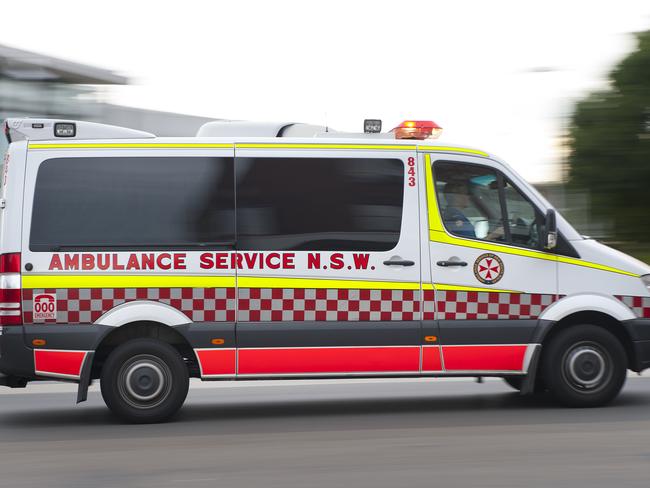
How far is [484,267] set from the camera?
7930 millimetres

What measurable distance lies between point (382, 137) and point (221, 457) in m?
3.04

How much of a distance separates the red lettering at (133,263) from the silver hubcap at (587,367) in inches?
131

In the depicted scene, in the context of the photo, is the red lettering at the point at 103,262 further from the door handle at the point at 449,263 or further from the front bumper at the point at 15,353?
the door handle at the point at 449,263

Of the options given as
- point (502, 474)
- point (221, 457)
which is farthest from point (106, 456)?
point (502, 474)

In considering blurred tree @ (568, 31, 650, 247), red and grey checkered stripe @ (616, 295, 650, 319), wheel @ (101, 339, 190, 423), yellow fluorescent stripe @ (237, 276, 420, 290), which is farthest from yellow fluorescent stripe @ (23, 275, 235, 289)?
blurred tree @ (568, 31, 650, 247)

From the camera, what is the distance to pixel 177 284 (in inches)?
300

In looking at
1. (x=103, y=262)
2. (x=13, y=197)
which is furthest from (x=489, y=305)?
(x=13, y=197)

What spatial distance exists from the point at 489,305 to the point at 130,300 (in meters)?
2.70

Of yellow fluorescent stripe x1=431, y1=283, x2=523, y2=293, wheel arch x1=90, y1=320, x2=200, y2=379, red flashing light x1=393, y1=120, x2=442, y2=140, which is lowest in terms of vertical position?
wheel arch x1=90, y1=320, x2=200, y2=379

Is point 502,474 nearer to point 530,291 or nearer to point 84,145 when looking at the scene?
point 530,291

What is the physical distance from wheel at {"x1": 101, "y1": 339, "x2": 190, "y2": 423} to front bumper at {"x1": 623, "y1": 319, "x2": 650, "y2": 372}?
3435 mm

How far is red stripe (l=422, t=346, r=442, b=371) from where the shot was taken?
7.84 metres

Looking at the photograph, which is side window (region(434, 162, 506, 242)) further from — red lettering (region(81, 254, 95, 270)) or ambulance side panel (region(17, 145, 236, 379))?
red lettering (region(81, 254, 95, 270))

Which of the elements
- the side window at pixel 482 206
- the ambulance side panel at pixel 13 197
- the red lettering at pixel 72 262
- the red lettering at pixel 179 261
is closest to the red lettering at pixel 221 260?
the red lettering at pixel 179 261
